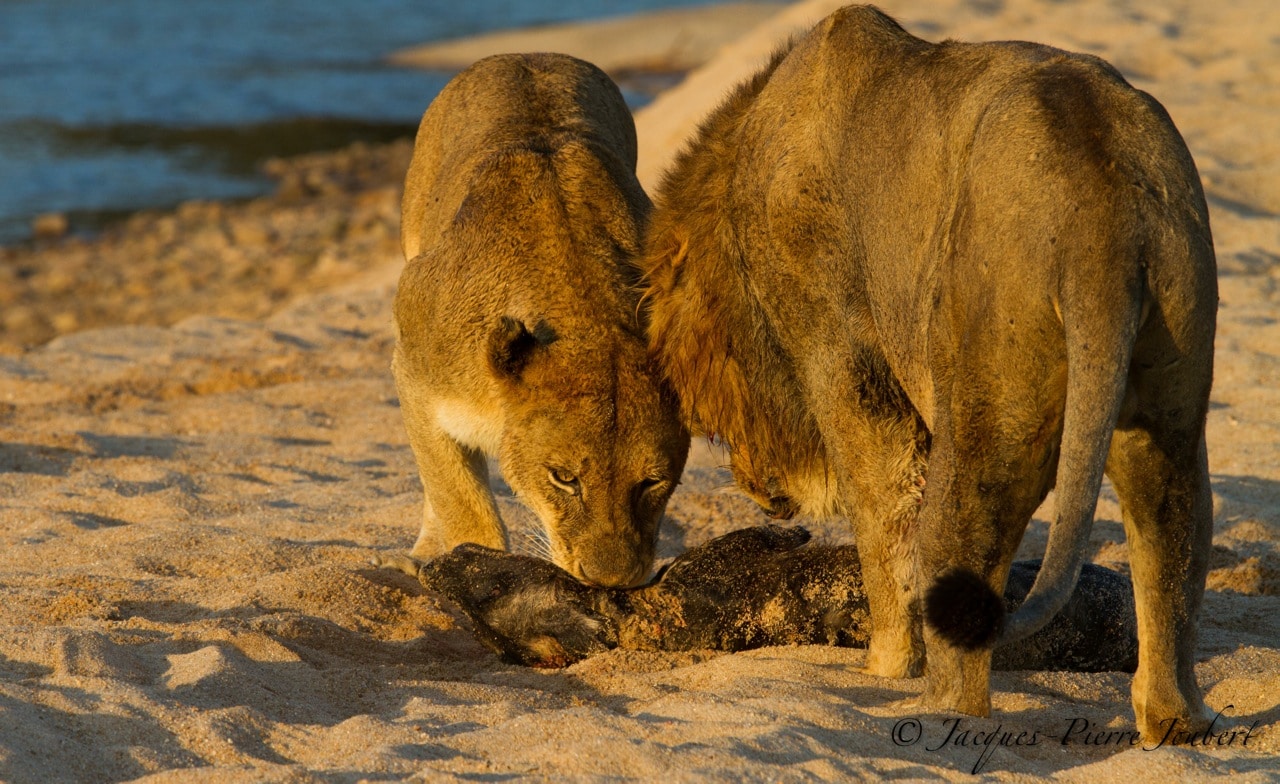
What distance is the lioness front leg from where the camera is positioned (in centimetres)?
574

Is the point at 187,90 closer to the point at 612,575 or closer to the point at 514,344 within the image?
the point at 514,344

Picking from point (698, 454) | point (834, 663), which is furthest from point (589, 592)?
point (698, 454)

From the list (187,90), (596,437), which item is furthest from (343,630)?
(187,90)

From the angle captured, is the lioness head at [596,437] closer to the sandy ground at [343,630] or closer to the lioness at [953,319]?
the lioness at [953,319]

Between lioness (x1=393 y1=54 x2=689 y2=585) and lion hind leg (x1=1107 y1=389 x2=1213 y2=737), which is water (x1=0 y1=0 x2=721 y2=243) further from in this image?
lion hind leg (x1=1107 y1=389 x2=1213 y2=737)

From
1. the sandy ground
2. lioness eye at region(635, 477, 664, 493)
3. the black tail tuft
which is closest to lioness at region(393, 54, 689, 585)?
lioness eye at region(635, 477, 664, 493)

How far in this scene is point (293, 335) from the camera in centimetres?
971

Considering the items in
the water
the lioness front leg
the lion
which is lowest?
the lion

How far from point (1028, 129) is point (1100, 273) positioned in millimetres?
447

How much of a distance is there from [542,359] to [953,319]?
1.93m

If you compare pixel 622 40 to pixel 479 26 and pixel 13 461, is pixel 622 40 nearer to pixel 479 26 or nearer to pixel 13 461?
pixel 479 26

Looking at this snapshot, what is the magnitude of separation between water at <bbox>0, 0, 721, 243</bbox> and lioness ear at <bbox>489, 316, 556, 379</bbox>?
37.5 ft

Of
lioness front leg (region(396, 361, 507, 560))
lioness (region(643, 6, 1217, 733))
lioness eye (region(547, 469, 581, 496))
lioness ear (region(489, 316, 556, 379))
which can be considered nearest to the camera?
lioness (region(643, 6, 1217, 733))

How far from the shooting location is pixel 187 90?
24.8 m
